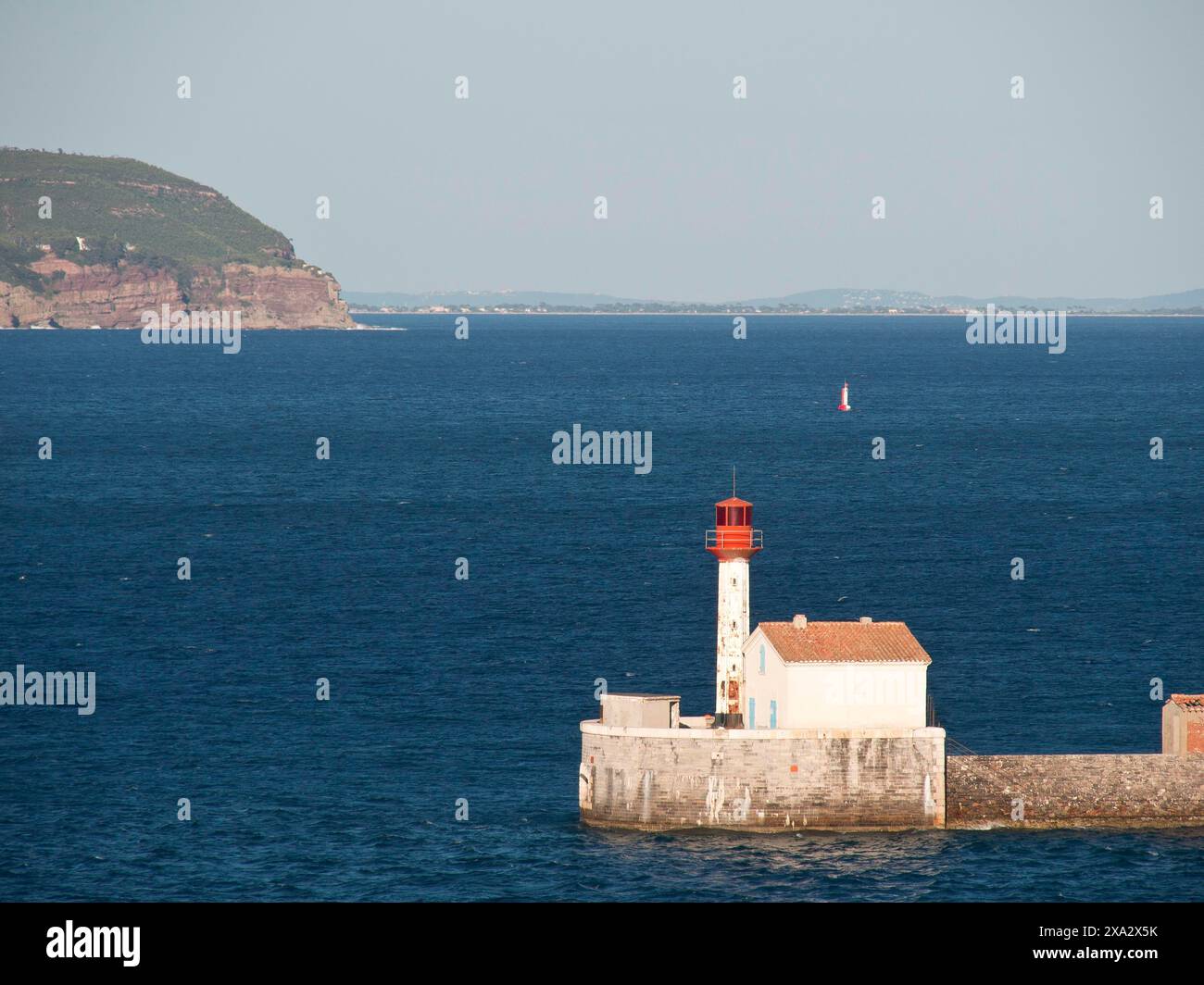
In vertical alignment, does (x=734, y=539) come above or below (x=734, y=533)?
below

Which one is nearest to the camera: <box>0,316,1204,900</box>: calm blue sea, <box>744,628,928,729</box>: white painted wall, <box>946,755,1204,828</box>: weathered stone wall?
<box>0,316,1204,900</box>: calm blue sea

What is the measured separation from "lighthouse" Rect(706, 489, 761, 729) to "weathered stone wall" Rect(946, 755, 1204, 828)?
6.49m

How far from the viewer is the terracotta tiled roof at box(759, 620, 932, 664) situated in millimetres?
50750

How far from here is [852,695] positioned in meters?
50.5

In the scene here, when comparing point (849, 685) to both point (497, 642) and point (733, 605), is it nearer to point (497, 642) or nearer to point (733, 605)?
point (733, 605)

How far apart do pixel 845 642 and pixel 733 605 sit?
4.42 metres

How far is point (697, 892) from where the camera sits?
151 feet

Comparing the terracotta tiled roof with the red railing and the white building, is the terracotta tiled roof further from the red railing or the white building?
the red railing

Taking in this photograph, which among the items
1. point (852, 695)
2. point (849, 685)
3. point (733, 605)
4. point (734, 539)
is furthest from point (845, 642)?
point (734, 539)

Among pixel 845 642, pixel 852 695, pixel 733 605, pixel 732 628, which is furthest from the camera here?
pixel 733 605

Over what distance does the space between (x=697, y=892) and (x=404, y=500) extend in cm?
8654

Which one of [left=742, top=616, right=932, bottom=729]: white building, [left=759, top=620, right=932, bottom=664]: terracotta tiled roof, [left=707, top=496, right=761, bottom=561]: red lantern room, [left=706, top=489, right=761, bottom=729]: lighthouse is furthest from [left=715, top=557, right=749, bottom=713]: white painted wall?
[left=742, top=616, right=932, bottom=729]: white building

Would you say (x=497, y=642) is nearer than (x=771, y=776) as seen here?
No

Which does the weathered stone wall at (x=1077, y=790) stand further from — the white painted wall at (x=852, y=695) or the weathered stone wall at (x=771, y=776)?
the white painted wall at (x=852, y=695)
